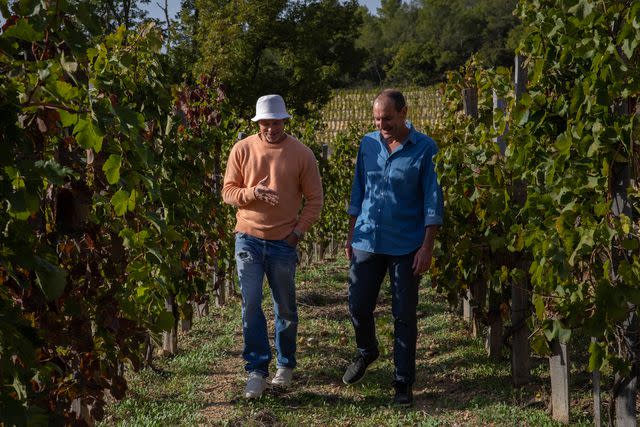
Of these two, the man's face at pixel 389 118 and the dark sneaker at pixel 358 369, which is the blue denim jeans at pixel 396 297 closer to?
the dark sneaker at pixel 358 369

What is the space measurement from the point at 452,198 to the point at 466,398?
1234 millimetres

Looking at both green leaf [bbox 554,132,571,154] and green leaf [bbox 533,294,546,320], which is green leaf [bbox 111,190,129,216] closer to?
green leaf [bbox 554,132,571,154]

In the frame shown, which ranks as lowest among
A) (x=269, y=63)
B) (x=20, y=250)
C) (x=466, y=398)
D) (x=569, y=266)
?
(x=466, y=398)

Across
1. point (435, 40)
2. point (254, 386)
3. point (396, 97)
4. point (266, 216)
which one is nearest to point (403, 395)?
point (254, 386)

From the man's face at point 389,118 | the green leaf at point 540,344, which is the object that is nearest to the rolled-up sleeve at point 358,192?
the man's face at point 389,118

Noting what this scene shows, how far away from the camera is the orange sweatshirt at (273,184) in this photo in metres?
4.79

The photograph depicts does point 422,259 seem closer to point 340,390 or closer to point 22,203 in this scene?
point 340,390

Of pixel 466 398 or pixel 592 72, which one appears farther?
pixel 466 398

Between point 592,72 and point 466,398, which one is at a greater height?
point 592,72

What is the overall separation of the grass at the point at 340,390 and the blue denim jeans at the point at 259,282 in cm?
28

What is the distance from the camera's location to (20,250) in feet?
6.48

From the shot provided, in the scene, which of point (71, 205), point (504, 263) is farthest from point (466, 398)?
point (71, 205)

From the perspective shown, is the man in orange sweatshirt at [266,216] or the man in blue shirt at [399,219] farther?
the man in orange sweatshirt at [266,216]

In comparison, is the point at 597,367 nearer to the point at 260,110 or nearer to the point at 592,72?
the point at 592,72
